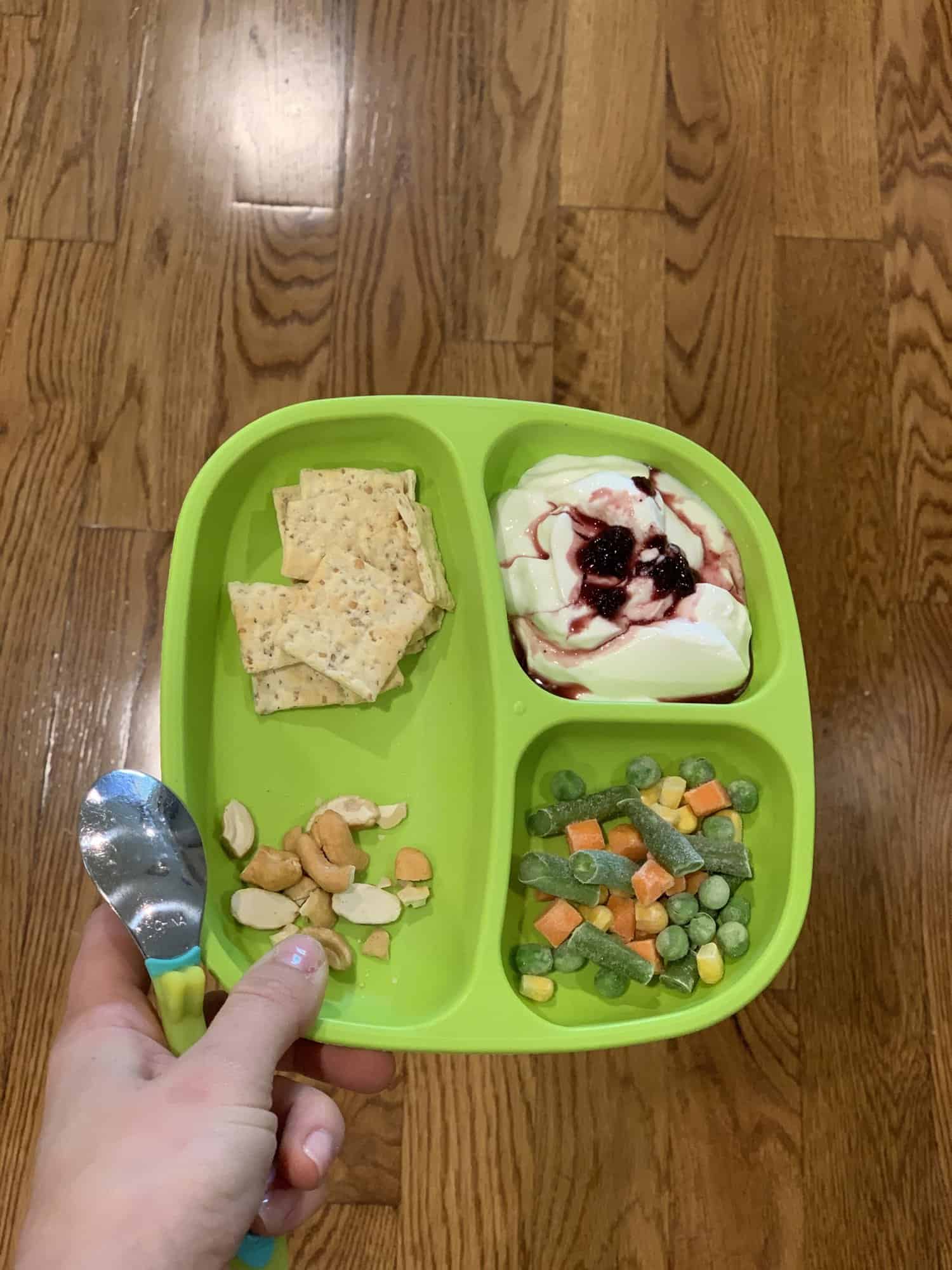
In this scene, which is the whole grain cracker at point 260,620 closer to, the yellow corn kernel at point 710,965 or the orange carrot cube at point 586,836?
the orange carrot cube at point 586,836

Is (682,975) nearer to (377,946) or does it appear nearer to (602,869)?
(602,869)

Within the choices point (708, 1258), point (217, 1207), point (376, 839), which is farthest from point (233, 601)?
point (708, 1258)

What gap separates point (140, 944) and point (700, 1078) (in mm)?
982

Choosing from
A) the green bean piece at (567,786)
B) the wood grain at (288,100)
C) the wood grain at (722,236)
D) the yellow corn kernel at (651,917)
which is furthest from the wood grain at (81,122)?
the yellow corn kernel at (651,917)

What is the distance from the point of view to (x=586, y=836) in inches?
51.9

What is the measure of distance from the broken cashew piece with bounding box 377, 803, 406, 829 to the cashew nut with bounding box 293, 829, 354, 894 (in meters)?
0.08

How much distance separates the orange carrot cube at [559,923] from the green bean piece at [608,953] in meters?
0.01

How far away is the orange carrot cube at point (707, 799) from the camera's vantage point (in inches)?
52.9

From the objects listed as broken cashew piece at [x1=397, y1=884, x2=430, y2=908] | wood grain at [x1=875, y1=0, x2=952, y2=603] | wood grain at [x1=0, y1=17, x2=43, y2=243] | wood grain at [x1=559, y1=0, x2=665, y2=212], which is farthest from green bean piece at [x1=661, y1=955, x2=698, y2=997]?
wood grain at [x1=0, y1=17, x2=43, y2=243]

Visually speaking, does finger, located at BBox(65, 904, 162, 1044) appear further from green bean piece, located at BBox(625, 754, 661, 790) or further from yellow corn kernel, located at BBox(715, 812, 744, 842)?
yellow corn kernel, located at BBox(715, 812, 744, 842)

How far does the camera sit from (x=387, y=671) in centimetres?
133

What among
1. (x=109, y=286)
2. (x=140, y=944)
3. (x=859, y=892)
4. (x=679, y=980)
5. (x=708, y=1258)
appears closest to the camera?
(x=140, y=944)

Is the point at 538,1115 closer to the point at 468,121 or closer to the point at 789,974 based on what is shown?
the point at 789,974

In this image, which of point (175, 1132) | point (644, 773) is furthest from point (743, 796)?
point (175, 1132)
